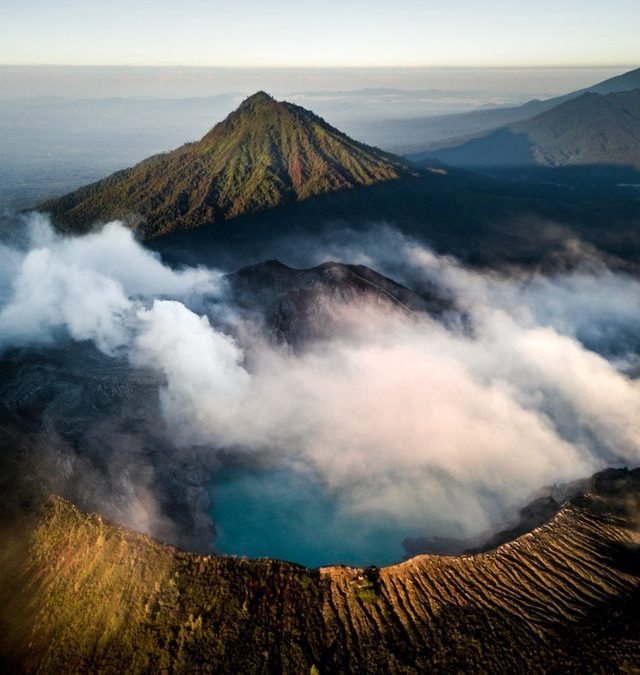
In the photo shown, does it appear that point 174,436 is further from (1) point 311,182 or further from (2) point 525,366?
(1) point 311,182

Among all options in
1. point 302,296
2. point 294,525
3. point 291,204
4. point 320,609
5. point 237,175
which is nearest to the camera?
point 320,609

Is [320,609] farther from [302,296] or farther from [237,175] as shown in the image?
[237,175]

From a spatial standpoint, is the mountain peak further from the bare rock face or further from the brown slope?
the bare rock face

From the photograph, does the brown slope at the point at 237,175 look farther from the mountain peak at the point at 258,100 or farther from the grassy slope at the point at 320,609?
the grassy slope at the point at 320,609

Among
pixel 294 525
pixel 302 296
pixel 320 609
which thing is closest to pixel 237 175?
pixel 302 296

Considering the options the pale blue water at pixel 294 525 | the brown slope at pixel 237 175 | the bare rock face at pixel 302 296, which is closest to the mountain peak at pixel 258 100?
the brown slope at pixel 237 175

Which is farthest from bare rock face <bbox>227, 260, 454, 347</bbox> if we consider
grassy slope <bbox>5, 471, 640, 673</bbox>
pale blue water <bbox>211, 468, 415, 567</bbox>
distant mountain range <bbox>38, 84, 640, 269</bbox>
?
grassy slope <bbox>5, 471, 640, 673</bbox>
